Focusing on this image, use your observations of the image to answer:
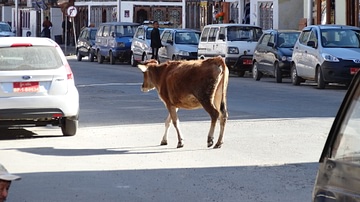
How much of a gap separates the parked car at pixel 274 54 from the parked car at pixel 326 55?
1.26 metres

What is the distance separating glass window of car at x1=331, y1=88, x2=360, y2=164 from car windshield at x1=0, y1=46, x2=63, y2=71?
10.1m

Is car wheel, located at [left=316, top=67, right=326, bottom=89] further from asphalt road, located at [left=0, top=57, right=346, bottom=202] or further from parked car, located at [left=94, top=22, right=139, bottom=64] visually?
parked car, located at [left=94, top=22, right=139, bottom=64]

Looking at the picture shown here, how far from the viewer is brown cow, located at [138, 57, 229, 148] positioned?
44.1 feet

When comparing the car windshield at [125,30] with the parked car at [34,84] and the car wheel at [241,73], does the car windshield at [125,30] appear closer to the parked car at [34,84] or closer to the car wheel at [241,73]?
the car wheel at [241,73]

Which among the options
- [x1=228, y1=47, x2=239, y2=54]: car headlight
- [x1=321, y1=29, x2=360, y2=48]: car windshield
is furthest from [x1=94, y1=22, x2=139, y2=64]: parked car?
[x1=321, y1=29, x2=360, y2=48]: car windshield

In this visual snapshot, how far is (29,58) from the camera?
14758mm

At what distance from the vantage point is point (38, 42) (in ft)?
49.0

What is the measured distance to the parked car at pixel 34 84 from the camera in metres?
14.5

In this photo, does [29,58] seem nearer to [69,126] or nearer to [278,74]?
[69,126]

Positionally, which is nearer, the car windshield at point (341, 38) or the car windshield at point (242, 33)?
the car windshield at point (341, 38)

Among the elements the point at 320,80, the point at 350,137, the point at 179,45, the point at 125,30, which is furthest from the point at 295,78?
the point at 350,137

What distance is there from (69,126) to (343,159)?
34.8 feet

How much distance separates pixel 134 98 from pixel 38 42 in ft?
26.5

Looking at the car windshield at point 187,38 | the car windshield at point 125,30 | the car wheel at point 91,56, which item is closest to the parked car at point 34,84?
the car windshield at point 187,38
